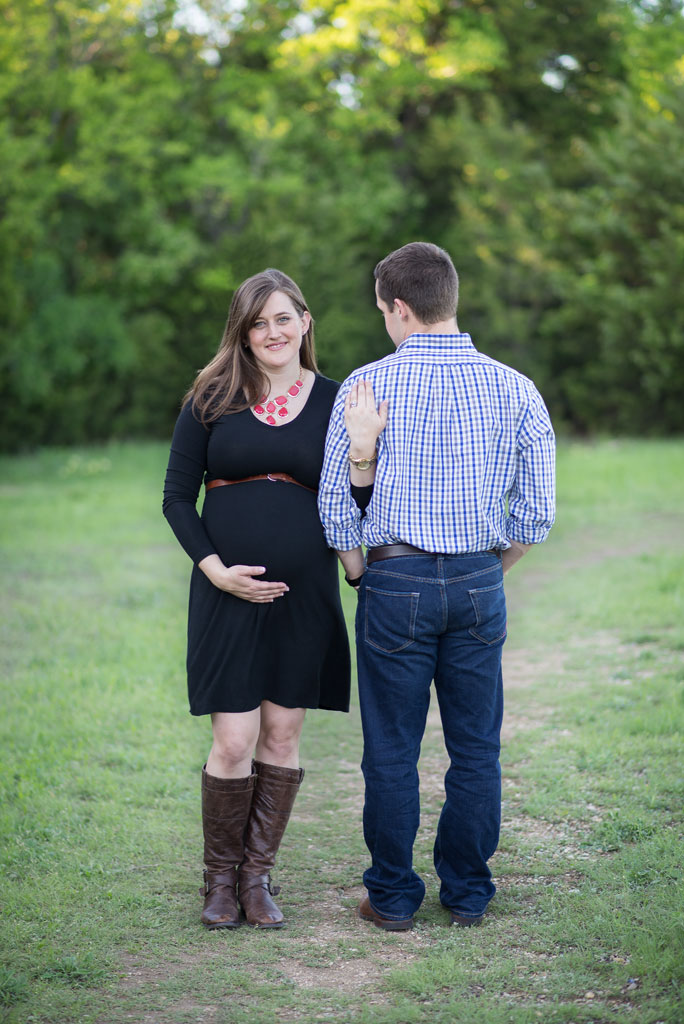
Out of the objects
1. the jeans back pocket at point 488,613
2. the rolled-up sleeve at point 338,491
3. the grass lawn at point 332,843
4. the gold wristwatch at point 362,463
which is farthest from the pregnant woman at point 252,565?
the jeans back pocket at point 488,613

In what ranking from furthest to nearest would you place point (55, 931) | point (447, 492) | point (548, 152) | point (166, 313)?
point (548, 152), point (166, 313), point (55, 931), point (447, 492)

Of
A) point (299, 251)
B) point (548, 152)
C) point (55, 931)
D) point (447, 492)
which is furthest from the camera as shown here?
Answer: point (548, 152)

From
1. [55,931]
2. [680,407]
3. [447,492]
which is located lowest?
[55,931]

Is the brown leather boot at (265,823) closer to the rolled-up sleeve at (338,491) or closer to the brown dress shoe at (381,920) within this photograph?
the brown dress shoe at (381,920)

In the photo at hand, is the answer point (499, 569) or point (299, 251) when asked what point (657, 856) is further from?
point (299, 251)

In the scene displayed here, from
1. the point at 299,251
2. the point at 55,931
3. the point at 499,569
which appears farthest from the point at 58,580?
the point at 299,251

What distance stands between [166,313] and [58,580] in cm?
1647

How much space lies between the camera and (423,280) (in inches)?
125

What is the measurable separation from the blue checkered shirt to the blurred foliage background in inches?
633

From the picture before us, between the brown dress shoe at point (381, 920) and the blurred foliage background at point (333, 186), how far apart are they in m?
16.1

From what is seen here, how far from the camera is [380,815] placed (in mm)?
3344

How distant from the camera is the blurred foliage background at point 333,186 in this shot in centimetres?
2053

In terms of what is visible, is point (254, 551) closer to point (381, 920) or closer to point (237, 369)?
point (237, 369)

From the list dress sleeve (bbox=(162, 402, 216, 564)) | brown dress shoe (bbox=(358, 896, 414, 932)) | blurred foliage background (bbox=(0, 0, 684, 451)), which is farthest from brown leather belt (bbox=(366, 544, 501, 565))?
blurred foliage background (bbox=(0, 0, 684, 451))
